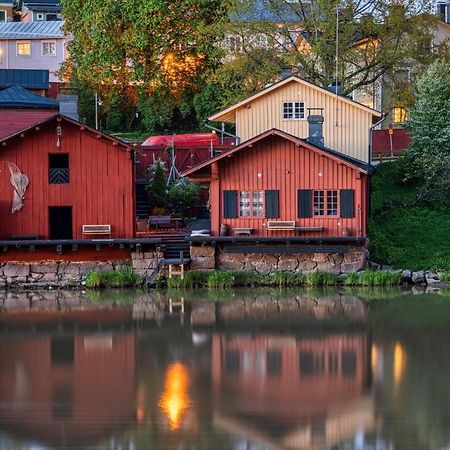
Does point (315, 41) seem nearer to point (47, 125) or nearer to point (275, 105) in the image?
point (275, 105)

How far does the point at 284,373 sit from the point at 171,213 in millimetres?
19457

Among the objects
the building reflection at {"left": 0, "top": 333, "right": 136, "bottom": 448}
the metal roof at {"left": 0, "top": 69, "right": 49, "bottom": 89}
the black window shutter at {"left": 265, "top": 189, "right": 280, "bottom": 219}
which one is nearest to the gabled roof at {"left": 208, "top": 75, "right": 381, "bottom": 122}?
the black window shutter at {"left": 265, "top": 189, "right": 280, "bottom": 219}

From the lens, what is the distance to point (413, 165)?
4678 cm

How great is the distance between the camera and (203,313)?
3269 centimetres

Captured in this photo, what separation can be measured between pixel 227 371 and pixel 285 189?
1429 centimetres

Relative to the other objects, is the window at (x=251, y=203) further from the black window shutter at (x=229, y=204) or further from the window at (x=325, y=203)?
the window at (x=325, y=203)

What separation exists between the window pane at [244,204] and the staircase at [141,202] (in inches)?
221

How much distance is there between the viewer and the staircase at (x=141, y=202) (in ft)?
145

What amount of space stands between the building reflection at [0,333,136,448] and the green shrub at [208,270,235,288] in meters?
7.66

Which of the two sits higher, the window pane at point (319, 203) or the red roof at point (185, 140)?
the red roof at point (185, 140)

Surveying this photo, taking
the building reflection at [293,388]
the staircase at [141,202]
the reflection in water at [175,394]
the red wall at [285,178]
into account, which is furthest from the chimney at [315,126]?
the reflection in water at [175,394]

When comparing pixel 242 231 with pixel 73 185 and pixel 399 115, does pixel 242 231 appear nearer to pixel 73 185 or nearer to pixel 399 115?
pixel 73 185

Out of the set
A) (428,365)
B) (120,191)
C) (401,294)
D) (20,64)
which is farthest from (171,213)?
(20,64)

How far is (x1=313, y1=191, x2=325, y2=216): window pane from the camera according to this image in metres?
38.9
